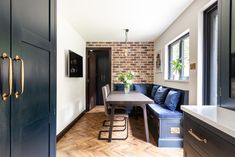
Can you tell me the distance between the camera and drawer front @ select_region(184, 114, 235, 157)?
839mm

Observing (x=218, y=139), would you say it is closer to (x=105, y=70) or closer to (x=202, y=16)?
(x=202, y=16)

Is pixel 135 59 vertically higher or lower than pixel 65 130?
higher

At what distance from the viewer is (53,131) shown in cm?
153

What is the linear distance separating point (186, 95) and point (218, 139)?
205 centimetres

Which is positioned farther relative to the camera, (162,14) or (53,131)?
(162,14)

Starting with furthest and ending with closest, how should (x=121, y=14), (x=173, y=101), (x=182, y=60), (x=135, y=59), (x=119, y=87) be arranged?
1. (x=135, y=59)
2. (x=119, y=87)
3. (x=182, y=60)
4. (x=121, y=14)
5. (x=173, y=101)

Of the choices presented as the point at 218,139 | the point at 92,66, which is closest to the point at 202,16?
the point at 218,139

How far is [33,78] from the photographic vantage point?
1123 millimetres

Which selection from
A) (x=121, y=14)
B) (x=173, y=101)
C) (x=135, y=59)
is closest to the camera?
(x=173, y=101)

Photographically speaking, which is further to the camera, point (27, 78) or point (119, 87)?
point (119, 87)

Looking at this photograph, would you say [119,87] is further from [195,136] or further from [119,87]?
[195,136]

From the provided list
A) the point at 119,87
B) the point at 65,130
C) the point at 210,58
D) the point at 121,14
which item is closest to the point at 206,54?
the point at 210,58

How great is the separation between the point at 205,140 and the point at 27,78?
1.14m

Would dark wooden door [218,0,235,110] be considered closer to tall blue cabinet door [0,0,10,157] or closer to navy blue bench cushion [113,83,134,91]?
tall blue cabinet door [0,0,10,157]
